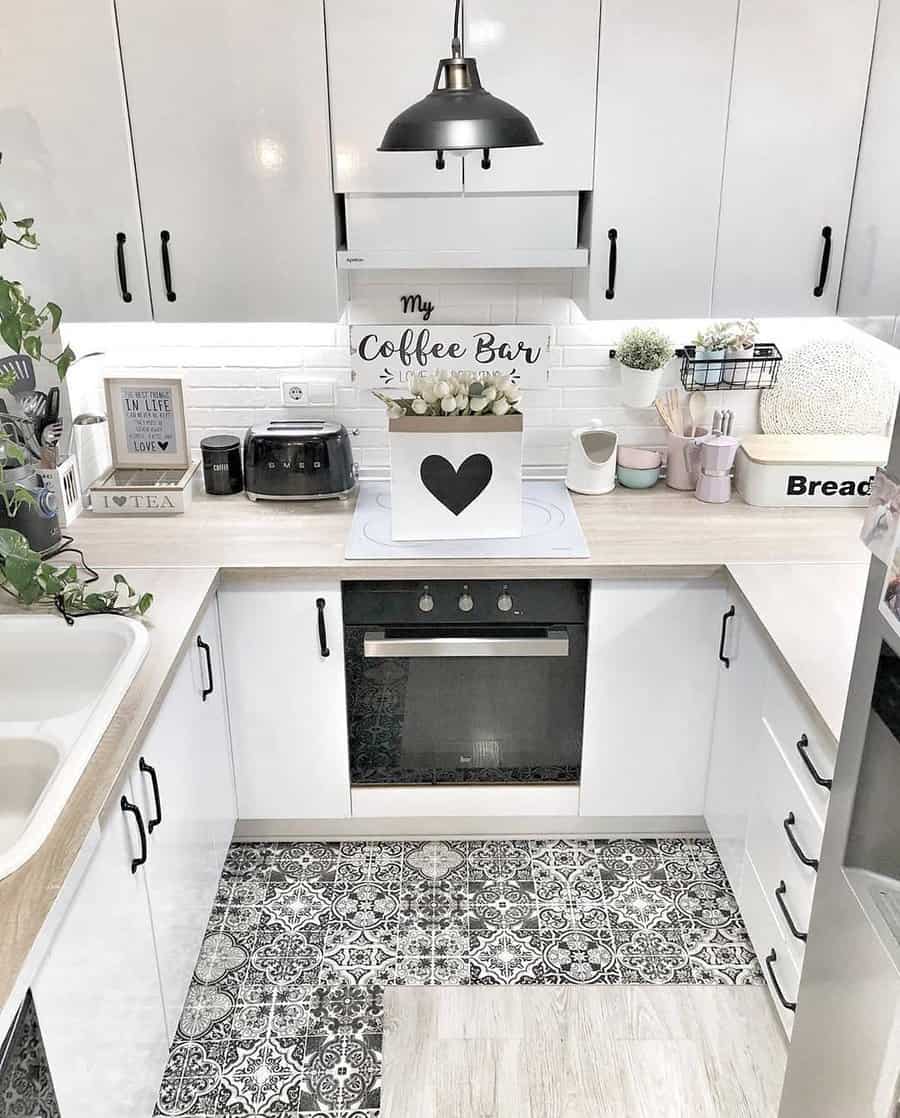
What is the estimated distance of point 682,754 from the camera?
8.95 feet

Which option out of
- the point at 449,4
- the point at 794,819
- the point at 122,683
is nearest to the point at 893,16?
the point at 449,4

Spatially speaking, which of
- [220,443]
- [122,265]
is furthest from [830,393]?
[122,265]

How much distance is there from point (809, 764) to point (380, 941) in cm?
120

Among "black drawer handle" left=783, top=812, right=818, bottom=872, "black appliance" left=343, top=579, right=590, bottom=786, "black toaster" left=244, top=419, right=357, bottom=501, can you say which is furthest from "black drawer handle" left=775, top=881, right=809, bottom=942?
"black toaster" left=244, top=419, right=357, bottom=501

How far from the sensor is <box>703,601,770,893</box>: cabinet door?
2.33 m

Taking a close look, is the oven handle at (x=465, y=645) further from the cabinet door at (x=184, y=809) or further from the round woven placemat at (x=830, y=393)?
the round woven placemat at (x=830, y=393)

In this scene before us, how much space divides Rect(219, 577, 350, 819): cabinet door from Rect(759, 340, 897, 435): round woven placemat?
4.77 ft

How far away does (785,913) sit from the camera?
6.77ft

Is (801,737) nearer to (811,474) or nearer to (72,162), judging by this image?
(811,474)

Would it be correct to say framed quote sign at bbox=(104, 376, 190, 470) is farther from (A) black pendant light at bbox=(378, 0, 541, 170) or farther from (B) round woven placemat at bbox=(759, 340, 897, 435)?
(B) round woven placemat at bbox=(759, 340, 897, 435)

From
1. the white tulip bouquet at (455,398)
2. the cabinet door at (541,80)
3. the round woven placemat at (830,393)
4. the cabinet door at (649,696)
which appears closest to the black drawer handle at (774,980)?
the cabinet door at (649,696)

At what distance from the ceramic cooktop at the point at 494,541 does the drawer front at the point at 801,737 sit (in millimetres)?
585

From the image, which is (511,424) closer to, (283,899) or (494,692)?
(494,692)

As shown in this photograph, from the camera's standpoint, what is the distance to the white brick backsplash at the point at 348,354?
2.93 m
